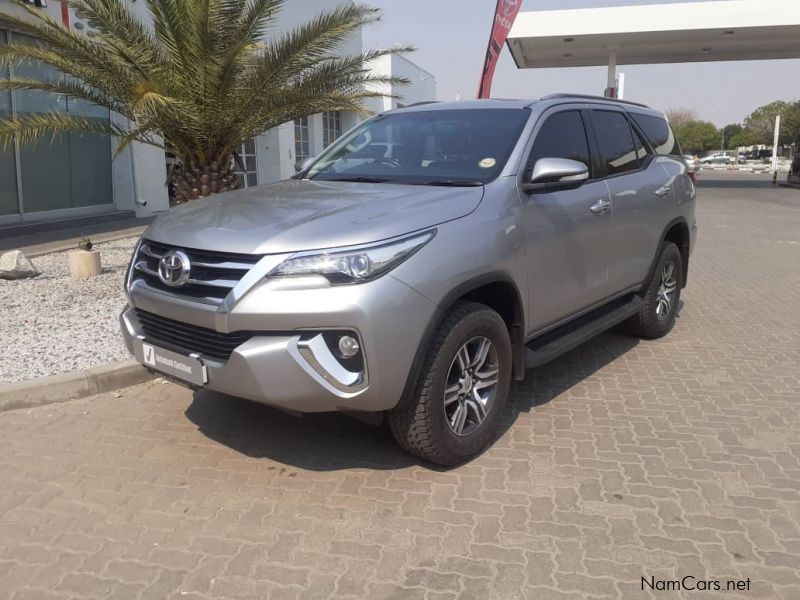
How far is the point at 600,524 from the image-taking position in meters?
3.20

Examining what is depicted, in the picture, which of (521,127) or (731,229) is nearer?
(521,127)

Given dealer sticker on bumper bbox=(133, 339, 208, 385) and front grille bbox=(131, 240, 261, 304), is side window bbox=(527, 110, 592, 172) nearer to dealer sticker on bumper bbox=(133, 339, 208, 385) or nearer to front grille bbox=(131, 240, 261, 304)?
front grille bbox=(131, 240, 261, 304)

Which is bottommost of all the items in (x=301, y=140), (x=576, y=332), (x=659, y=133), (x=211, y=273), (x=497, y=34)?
(x=576, y=332)

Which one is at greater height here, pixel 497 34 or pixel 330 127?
pixel 497 34

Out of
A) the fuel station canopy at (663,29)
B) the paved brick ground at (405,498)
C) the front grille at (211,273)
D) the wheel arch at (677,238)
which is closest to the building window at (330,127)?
the fuel station canopy at (663,29)

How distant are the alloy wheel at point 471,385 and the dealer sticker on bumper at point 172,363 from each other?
1.21 m

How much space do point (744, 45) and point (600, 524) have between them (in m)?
30.4

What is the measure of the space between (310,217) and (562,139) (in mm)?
2032

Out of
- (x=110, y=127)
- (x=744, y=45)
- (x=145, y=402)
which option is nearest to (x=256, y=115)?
(x=110, y=127)

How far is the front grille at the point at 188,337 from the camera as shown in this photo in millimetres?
3270

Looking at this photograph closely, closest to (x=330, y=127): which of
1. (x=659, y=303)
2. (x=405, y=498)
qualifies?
(x=659, y=303)

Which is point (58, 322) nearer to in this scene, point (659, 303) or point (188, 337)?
point (188, 337)

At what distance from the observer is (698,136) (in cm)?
8531

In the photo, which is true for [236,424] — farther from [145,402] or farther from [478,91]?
[478,91]
